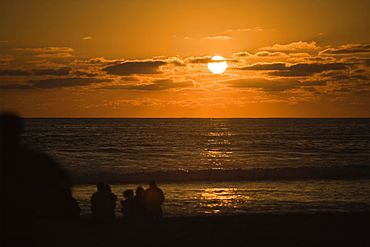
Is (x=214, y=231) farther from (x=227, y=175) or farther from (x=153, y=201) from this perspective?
(x=227, y=175)

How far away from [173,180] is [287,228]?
49.4 feet

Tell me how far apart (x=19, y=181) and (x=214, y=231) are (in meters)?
6.30

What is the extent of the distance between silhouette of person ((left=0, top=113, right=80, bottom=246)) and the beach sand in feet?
14.9

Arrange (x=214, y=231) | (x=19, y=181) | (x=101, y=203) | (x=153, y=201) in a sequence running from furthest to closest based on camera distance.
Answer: (x=153, y=201)
(x=101, y=203)
(x=214, y=231)
(x=19, y=181)

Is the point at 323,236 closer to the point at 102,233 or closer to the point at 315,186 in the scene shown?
the point at 102,233

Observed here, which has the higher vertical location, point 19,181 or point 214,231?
point 214,231

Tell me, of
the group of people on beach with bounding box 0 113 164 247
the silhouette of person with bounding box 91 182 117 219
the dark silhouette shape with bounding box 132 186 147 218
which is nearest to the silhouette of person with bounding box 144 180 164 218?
the dark silhouette shape with bounding box 132 186 147 218

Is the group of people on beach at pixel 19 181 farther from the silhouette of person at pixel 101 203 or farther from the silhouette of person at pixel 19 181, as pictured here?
the silhouette of person at pixel 101 203

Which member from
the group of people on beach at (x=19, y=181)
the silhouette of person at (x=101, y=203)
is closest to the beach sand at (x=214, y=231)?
the silhouette of person at (x=101, y=203)

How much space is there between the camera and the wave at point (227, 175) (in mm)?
25344

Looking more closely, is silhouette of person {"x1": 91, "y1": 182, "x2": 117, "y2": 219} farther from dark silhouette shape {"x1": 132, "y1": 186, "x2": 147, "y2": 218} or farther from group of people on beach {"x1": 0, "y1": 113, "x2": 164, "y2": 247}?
group of people on beach {"x1": 0, "y1": 113, "x2": 164, "y2": 247}

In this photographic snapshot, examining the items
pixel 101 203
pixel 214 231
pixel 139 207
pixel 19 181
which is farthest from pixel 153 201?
pixel 19 181

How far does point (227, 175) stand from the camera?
27266 millimetres

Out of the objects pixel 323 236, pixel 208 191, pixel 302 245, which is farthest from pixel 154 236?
pixel 208 191
